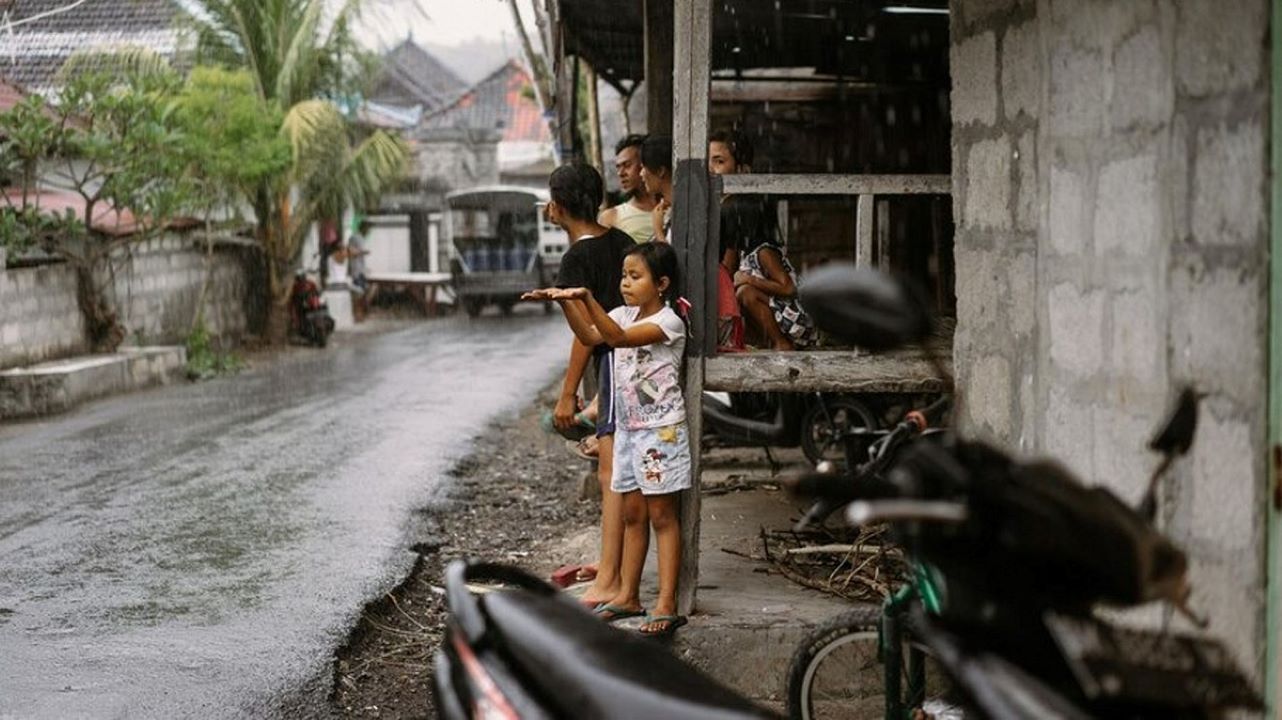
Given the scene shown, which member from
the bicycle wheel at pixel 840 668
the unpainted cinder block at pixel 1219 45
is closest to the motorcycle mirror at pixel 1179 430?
the unpainted cinder block at pixel 1219 45

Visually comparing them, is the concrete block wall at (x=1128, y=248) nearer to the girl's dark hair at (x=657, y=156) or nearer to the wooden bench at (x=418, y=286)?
the girl's dark hair at (x=657, y=156)

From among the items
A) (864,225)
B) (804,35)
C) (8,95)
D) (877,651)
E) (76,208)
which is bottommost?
(877,651)

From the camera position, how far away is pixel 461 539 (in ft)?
29.2

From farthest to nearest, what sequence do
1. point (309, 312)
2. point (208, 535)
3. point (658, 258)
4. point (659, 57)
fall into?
point (309, 312)
point (659, 57)
point (208, 535)
point (658, 258)

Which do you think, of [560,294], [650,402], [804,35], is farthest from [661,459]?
[804,35]

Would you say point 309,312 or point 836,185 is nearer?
point 836,185

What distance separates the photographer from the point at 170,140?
1733 cm

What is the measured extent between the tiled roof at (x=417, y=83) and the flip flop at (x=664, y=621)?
38.2 m

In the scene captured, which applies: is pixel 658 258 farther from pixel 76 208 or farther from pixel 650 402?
pixel 76 208

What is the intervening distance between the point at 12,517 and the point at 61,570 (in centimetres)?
168

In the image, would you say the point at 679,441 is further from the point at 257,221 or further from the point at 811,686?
the point at 257,221

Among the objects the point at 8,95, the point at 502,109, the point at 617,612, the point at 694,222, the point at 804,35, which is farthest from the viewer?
the point at 502,109

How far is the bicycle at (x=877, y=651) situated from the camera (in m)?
3.88

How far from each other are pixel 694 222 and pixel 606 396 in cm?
79
